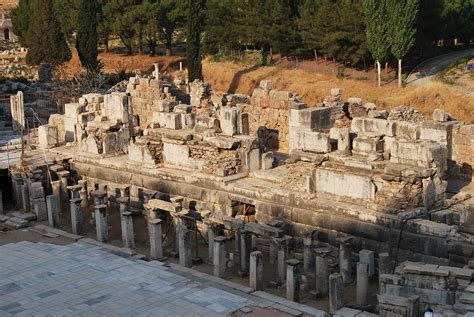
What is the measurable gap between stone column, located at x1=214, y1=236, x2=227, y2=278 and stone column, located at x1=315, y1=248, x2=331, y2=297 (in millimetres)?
2315

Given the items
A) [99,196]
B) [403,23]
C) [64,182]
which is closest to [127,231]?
[99,196]

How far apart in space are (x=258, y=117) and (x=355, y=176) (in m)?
10.3

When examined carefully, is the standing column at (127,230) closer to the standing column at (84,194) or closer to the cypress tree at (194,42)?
the standing column at (84,194)

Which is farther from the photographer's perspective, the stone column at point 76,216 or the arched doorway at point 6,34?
the arched doorway at point 6,34

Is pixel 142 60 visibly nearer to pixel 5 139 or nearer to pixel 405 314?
pixel 5 139

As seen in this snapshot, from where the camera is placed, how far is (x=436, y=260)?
1688cm

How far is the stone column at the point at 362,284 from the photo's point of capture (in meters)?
16.4

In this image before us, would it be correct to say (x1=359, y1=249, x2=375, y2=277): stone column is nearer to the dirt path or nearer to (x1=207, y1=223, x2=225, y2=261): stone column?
(x1=207, y1=223, x2=225, y2=261): stone column

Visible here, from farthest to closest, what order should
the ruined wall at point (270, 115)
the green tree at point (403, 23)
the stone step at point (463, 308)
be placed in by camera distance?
1. the green tree at point (403, 23)
2. the ruined wall at point (270, 115)
3. the stone step at point (463, 308)

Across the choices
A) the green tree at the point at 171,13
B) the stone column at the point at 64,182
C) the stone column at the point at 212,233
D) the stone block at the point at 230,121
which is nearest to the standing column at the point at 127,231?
the stone column at the point at 212,233

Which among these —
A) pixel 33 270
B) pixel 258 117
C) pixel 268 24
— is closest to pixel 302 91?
pixel 268 24

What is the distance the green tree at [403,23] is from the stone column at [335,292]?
1196 inches

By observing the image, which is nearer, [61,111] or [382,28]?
[61,111]

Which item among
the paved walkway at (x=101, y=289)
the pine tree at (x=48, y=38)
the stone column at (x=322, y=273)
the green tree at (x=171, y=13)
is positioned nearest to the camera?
the paved walkway at (x=101, y=289)
